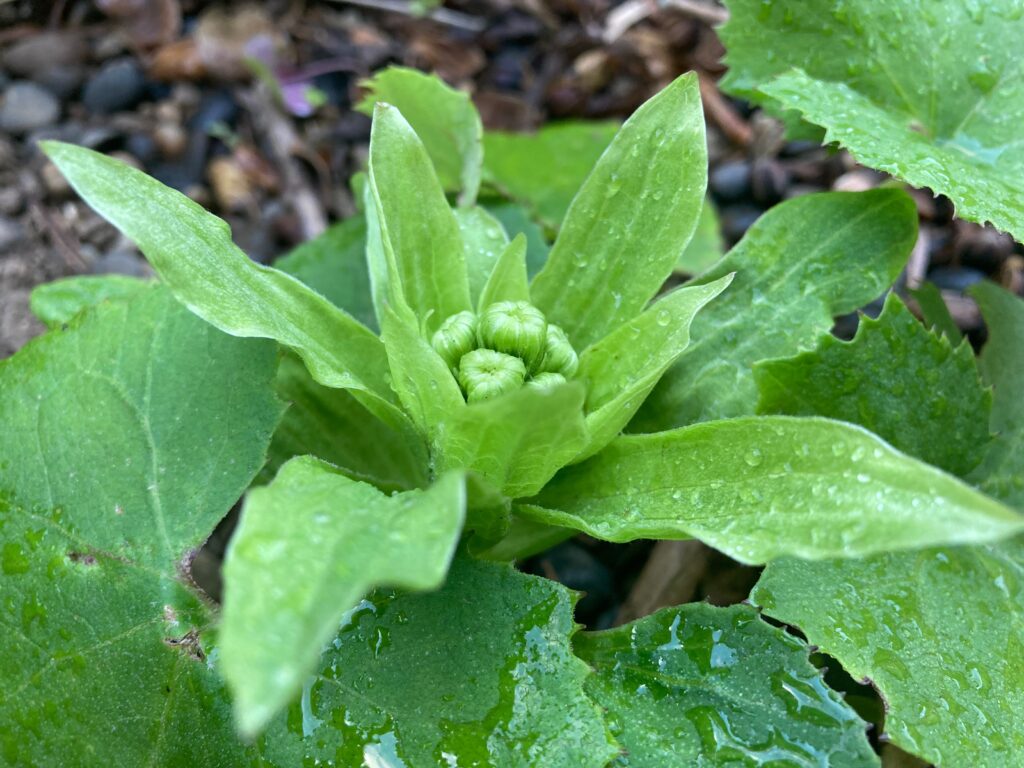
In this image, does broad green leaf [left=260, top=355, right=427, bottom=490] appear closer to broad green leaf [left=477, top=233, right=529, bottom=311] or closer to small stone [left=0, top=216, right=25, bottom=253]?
broad green leaf [left=477, top=233, right=529, bottom=311]

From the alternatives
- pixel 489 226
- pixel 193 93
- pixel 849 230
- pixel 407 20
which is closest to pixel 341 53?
pixel 407 20

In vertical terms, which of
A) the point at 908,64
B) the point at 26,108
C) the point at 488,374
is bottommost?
the point at 26,108

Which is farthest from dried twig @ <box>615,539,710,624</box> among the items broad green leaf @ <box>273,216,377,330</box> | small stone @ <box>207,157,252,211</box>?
small stone @ <box>207,157,252,211</box>

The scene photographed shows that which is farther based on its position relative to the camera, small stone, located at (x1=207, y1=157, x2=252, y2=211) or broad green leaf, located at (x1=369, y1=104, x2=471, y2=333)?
A: small stone, located at (x1=207, y1=157, x2=252, y2=211)

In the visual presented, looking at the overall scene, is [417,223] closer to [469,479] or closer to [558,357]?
[558,357]

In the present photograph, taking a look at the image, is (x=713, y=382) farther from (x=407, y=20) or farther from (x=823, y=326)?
(x=407, y=20)

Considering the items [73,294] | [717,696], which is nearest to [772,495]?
[717,696]

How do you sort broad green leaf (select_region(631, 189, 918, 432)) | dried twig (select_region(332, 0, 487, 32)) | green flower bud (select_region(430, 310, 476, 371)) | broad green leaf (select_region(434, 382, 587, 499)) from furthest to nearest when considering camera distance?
dried twig (select_region(332, 0, 487, 32)) < broad green leaf (select_region(631, 189, 918, 432)) < green flower bud (select_region(430, 310, 476, 371)) < broad green leaf (select_region(434, 382, 587, 499))
